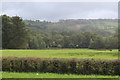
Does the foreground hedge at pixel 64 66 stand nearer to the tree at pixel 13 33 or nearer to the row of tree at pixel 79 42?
the tree at pixel 13 33

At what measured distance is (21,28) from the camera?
48156mm

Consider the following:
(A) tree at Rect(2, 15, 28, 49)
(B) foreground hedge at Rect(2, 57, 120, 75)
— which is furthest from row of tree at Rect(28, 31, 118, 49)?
(B) foreground hedge at Rect(2, 57, 120, 75)

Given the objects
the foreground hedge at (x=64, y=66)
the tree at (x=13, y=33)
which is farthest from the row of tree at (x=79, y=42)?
the foreground hedge at (x=64, y=66)

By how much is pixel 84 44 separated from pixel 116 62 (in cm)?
6187

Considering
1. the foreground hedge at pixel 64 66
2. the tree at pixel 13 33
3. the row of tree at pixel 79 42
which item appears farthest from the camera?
the row of tree at pixel 79 42

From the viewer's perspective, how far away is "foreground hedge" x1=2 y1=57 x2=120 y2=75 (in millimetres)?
10418

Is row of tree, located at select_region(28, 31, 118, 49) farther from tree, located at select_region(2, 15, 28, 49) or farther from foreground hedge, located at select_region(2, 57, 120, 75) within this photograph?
foreground hedge, located at select_region(2, 57, 120, 75)

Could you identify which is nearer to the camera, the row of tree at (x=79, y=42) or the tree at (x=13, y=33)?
the tree at (x=13, y=33)

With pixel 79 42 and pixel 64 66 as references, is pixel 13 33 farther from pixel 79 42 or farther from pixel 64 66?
pixel 64 66

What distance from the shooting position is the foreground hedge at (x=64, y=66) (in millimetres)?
10418

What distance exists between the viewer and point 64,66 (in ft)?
34.8

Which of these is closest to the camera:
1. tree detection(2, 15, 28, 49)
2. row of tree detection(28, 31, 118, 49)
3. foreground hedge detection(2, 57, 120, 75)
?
foreground hedge detection(2, 57, 120, 75)

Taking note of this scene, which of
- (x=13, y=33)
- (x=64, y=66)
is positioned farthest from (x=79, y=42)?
(x=64, y=66)

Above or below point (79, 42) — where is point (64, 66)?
below
